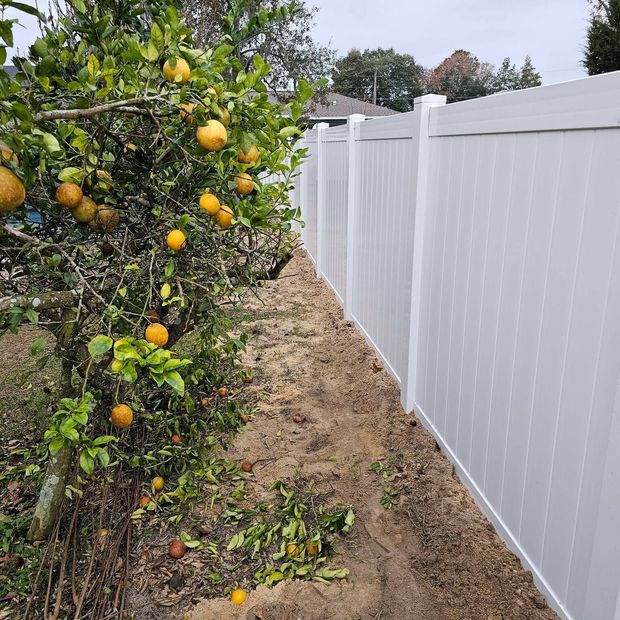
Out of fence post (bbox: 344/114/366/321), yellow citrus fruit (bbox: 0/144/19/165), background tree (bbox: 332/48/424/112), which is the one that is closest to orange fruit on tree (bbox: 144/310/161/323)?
yellow citrus fruit (bbox: 0/144/19/165)

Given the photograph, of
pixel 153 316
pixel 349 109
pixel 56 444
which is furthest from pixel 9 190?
pixel 349 109

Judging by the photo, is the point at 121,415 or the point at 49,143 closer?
the point at 49,143

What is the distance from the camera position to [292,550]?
8.90ft

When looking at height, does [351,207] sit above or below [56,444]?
above

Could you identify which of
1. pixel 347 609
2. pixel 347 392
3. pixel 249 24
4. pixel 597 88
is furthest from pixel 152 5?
pixel 347 392

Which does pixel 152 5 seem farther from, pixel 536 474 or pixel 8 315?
pixel 536 474

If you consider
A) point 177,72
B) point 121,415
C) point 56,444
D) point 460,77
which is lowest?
point 121,415

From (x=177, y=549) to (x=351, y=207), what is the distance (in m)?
3.62

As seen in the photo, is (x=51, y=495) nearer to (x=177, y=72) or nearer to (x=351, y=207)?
(x=177, y=72)

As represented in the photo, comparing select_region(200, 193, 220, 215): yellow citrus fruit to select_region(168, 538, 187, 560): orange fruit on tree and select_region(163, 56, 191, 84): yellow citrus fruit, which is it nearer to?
select_region(163, 56, 191, 84): yellow citrus fruit

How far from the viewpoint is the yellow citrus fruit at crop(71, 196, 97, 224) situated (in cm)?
183

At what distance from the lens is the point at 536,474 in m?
2.27

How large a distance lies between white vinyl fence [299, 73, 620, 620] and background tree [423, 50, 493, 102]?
58930mm

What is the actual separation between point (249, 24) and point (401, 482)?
2.46 metres
